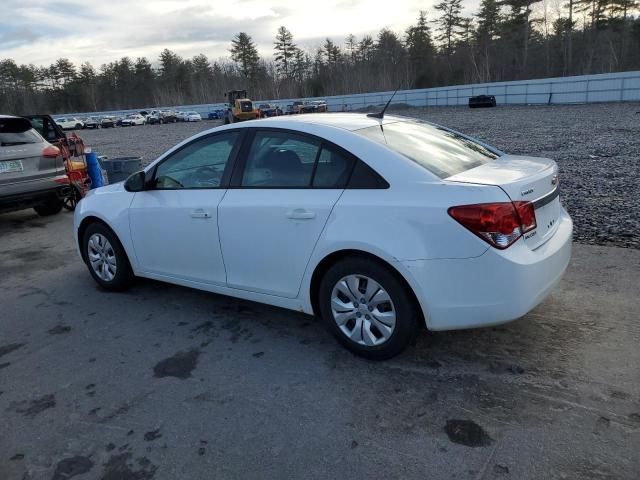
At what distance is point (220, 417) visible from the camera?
3.06m

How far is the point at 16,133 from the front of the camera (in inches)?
323

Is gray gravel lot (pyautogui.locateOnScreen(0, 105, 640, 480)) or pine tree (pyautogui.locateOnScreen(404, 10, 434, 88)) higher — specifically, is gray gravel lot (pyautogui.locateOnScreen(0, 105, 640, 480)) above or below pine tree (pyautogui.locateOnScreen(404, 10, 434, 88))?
below

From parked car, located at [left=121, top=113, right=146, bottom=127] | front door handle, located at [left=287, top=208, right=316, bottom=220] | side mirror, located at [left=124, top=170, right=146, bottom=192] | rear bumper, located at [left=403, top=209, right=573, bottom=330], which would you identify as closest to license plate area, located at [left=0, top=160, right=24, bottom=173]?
side mirror, located at [left=124, top=170, right=146, bottom=192]

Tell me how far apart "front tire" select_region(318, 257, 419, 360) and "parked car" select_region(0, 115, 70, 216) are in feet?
20.8

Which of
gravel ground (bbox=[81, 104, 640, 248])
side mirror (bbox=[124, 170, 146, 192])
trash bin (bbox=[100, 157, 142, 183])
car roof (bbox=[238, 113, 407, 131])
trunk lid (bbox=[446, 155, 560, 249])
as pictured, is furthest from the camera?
trash bin (bbox=[100, 157, 142, 183])

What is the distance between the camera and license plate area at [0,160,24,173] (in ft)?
25.5

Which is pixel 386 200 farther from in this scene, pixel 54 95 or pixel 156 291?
pixel 54 95

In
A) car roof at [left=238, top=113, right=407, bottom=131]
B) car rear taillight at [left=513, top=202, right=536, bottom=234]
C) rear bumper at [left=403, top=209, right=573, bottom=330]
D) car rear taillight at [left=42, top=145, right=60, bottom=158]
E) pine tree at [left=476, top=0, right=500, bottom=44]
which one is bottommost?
rear bumper at [left=403, top=209, right=573, bottom=330]

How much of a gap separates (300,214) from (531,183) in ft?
4.98

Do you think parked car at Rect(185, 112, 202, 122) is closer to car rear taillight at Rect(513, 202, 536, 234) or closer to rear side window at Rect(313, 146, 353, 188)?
rear side window at Rect(313, 146, 353, 188)

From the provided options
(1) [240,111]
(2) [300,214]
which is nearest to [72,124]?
(1) [240,111]

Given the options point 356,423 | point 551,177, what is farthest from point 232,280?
point 551,177

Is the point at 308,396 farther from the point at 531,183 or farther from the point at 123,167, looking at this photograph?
the point at 123,167

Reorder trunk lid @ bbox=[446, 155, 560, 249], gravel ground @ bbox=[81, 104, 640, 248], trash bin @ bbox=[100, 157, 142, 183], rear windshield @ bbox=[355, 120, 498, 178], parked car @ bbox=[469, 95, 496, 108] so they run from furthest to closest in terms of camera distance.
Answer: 1. parked car @ bbox=[469, 95, 496, 108]
2. trash bin @ bbox=[100, 157, 142, 183]
3. gravel ground @ bbox=[81, 104, 640, 248]
4. rear windshield @ bbox=[355, 120, 498, 178]
5. trunk lid @ bbox=[446, 155, 560, 249]
